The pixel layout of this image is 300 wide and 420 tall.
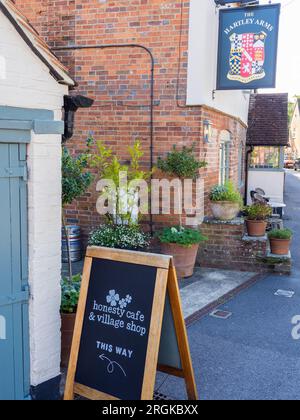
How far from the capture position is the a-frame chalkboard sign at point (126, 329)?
11.1 ft

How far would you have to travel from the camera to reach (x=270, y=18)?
25.4 feet

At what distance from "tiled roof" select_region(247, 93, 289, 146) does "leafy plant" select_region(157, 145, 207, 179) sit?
27.7 feet

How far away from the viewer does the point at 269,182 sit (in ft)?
53.5

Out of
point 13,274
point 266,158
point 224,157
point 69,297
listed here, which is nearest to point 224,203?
point 224,157

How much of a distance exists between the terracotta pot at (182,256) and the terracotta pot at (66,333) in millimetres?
3344

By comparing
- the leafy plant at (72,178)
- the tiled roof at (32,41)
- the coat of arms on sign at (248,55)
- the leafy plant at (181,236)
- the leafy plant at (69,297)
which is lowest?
the leafy plant at (69,297)

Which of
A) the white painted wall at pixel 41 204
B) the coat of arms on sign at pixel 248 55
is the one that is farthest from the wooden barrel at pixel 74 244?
the white painted wall at pixel 41 204

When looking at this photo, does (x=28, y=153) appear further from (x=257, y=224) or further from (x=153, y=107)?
(x=257, y=224)

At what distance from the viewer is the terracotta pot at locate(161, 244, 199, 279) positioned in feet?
24.4

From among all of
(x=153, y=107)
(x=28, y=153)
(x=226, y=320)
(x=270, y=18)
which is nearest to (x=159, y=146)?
(x=153, y=107)

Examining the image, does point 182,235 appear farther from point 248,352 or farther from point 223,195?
point 248,352

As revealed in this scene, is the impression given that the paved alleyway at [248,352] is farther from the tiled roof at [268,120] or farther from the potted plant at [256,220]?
the tiled roof at [268,120]

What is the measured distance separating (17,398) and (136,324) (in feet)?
3.73
